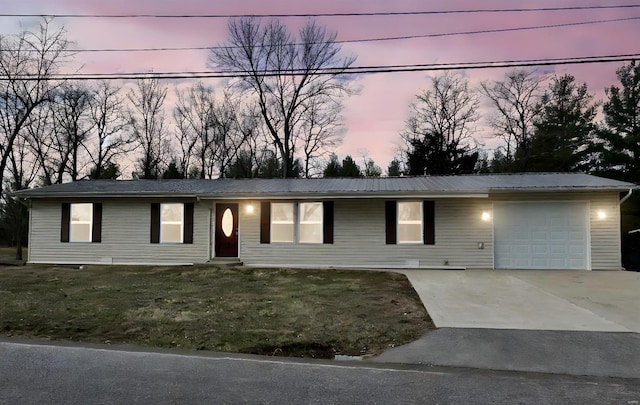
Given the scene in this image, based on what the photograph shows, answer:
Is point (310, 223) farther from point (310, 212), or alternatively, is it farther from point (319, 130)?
point (319, 130)

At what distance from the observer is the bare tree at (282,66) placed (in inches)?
1056

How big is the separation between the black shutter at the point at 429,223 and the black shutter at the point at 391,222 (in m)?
0.88

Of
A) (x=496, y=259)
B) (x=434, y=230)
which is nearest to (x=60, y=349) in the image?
(x=434, y=230)

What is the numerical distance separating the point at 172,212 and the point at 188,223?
2.28 feet

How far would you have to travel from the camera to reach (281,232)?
12.7 m

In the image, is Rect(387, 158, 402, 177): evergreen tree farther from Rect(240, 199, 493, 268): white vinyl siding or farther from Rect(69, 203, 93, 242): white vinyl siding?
Rect(69, 203, 93, 242): white vinyl siding

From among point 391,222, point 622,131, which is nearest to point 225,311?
point 391,222

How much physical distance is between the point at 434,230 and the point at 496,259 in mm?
2069

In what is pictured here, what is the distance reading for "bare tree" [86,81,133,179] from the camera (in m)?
27.1

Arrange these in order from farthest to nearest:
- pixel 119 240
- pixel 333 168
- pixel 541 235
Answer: pixel 333 168 → pixel 119 240 → pixel 541 235

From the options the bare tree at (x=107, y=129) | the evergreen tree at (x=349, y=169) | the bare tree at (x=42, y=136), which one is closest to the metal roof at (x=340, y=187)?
the bare tree at (x=42, y=136)

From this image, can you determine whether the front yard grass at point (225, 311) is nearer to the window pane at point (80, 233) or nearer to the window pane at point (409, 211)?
the window pane at point (409, 211)

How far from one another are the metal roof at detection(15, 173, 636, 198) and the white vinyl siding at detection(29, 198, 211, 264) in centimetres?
57

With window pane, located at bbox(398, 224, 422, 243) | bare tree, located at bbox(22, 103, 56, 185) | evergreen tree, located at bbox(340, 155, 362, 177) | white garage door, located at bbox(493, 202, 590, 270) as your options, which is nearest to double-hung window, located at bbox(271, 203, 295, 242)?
window pane, located at bbox(398, 224, 422, 243)
